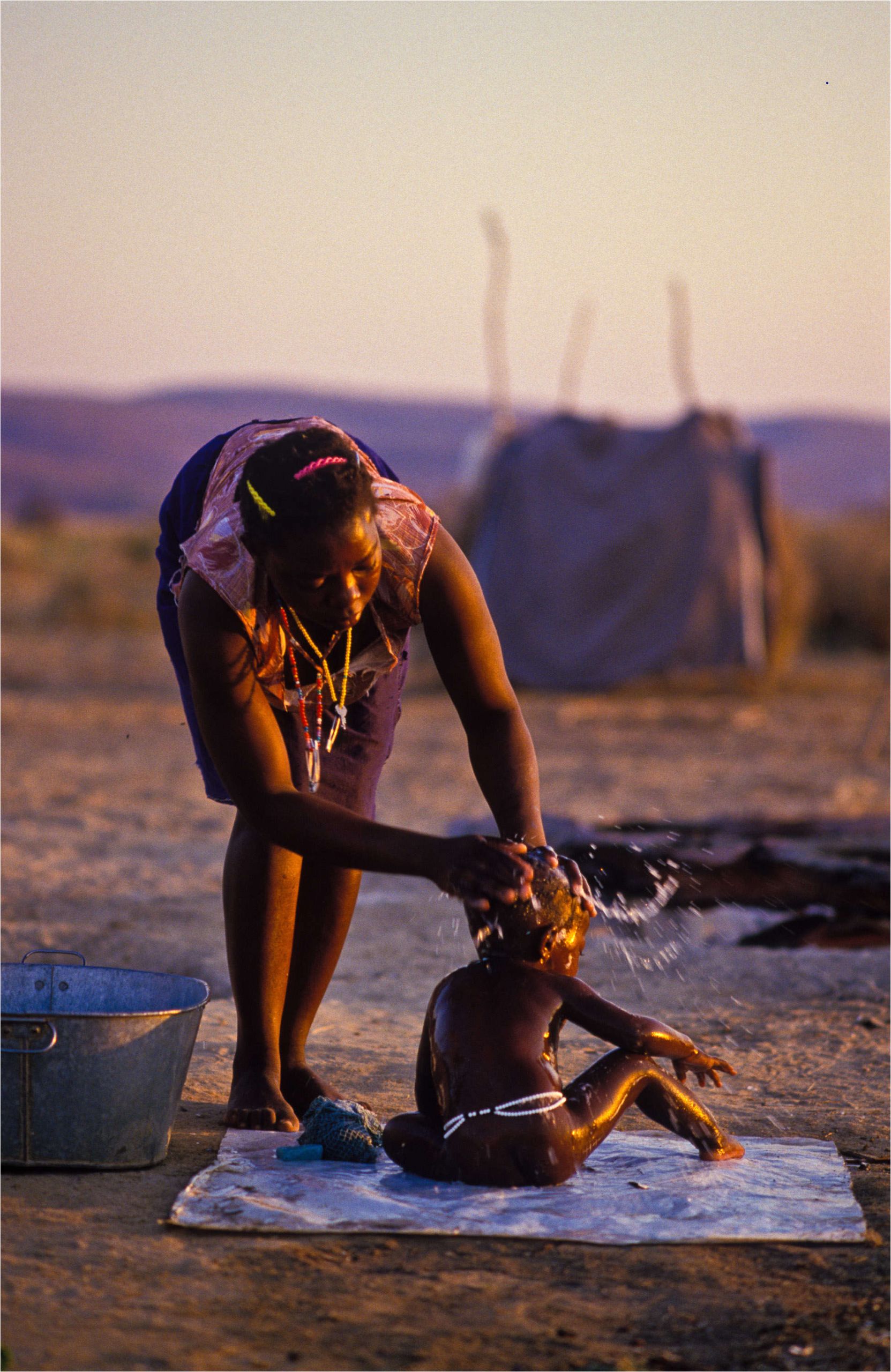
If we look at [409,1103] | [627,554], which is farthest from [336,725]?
[627,554]

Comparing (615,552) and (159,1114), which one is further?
(615,552)

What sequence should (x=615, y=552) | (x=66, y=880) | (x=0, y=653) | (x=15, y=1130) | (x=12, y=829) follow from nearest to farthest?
1. (x=15, y=1130)
2. (x=66, y=880)
3. (x=12, y=829)
4. (x=615, y=552)
5. (x=0, y=653)

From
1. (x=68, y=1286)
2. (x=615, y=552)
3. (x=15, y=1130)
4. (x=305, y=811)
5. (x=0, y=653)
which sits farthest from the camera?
(x=0, y=653)

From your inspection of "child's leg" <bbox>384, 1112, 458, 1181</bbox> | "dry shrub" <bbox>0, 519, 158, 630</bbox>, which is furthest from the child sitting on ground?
"dry shrub" <bbox>0, 519, 158, 630</bbox>

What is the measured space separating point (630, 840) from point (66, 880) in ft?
7.54

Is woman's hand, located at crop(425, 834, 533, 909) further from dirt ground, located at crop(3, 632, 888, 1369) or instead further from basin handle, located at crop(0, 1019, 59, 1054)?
basin handle, located at crop(0, 1019, 59, 1054)

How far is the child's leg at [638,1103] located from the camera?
10.0 feet

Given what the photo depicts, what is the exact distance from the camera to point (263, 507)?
2656 millimetres

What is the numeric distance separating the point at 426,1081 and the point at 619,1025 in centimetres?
41

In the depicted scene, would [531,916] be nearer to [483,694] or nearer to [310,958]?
[483,694]

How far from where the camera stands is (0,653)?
1805cm

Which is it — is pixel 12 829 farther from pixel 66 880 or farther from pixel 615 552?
pixel 615 552

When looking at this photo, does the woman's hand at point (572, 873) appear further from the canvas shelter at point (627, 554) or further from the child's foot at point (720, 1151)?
the canvas shelter at point (627, 554)

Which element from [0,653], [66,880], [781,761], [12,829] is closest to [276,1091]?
[66,880]
